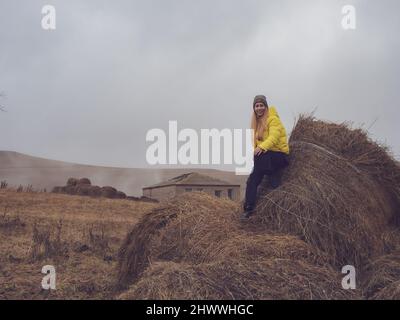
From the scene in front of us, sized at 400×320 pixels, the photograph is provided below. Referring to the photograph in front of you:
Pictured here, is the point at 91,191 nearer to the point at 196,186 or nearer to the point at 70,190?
the point at 70,190

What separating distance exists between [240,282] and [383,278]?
1724 millimetres

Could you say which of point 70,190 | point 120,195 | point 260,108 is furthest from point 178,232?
point 70,190

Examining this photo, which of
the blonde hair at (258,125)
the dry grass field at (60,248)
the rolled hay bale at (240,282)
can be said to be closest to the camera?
the rolled hay bale at (240,282)

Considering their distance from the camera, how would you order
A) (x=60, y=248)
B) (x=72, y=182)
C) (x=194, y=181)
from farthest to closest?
(x=72, y=182) < (x=194, y=181) < (x=60, y=248)

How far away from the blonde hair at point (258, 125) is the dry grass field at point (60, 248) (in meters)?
1.95

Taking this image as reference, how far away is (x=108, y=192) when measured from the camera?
22.9 metres

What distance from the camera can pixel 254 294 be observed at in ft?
15.4

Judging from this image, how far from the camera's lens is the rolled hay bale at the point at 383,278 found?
510cm

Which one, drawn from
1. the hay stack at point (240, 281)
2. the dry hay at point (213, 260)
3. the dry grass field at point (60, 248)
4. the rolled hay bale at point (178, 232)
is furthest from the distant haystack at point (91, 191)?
the hay stack at point (240, 281)

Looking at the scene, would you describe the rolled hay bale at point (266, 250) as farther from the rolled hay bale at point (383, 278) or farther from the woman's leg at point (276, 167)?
the woman's leg at point (276, 167)

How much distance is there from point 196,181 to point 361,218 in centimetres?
1777

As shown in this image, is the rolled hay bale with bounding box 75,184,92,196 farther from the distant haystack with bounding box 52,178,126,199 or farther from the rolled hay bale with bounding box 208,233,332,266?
the rolled hay bale with bounding box 208,233,332,266

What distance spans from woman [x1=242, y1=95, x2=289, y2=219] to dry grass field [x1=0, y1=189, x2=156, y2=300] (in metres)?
1.71
